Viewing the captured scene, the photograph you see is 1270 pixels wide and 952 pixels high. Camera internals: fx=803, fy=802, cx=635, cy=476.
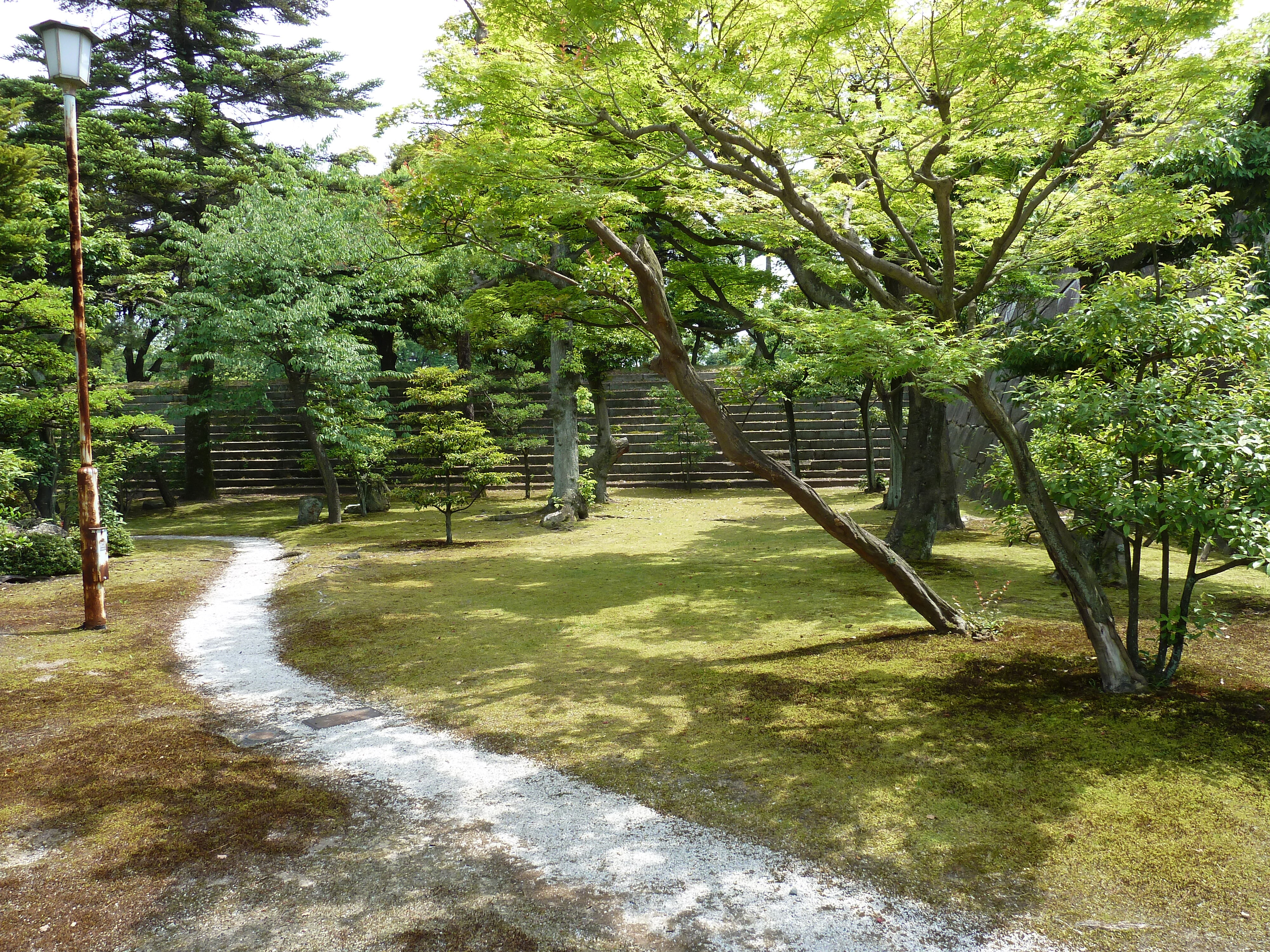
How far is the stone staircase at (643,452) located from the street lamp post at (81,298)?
1212 cm

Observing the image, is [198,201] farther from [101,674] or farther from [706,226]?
[101,674]

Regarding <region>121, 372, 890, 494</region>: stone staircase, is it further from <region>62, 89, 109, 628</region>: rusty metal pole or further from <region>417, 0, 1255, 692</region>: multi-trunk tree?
<region>417, 0, 1255, 692</region>: multi-trunk tree

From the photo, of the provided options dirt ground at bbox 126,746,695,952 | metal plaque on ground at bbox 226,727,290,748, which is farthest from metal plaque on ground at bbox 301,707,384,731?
dirt ground at bbox 126,746,695,952

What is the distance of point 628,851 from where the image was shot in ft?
10.1

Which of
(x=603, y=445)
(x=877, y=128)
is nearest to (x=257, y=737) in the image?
(x=877, y=128)

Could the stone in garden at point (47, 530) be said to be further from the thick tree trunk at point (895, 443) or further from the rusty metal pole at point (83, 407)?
the thick tree trunk at point (895, 443)

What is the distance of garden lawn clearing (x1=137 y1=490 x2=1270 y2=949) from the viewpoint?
287 centimetres

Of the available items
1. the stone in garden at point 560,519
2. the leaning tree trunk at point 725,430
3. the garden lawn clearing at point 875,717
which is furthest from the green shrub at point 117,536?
the leaning tree trunk at point 725,430

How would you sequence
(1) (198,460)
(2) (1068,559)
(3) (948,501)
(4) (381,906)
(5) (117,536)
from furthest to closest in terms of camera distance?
(1) (198,460), (3) (948,501), (5) (117,536), (2) (1068,559), (4) (381,906)

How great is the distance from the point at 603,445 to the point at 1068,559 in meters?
11.1

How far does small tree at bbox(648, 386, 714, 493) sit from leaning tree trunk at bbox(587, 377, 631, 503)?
10.7 ft

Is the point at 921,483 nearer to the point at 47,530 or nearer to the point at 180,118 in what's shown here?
the point at 47,530

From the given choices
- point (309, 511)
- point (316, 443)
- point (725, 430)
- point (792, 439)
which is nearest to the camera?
point (725, 430)

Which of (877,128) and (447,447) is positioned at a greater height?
(877,128)
